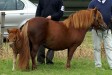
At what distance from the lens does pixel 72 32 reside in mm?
10641

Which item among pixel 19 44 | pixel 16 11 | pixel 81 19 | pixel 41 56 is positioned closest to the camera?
pixel 19 44

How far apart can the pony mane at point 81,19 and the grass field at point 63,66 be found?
112 centimetres

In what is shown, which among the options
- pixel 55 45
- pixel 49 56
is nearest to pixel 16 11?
pixel 49 56

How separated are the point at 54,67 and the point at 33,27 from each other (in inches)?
57.2

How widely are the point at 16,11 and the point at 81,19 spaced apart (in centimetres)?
587

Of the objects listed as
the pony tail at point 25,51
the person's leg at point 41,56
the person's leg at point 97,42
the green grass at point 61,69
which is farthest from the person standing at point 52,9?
the person's leg at point 97,42

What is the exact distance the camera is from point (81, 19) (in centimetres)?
1063

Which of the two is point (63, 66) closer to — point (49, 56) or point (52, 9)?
point (49, 56)

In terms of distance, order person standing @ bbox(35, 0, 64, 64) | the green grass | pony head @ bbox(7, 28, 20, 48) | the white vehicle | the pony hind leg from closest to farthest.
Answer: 1. pony head @ bbox(7, 28, 20, 48)
2. the green grass
3. the pony hind leg
4. person standing @ bbox(35, 0, 64, 64)
5. the white vehicle

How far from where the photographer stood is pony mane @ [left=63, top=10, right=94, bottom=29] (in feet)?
34.8

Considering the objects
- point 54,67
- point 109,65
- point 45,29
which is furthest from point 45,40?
point 109,65

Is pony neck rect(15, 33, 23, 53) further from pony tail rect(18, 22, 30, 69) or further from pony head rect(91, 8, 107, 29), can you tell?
pony head rect(91, 8, 107, 29)

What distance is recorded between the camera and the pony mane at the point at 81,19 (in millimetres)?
10617

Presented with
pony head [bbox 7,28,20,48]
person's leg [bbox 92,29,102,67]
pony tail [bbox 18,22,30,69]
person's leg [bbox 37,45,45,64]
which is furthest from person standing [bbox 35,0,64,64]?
pony head [bbox 7,28,20,48]
